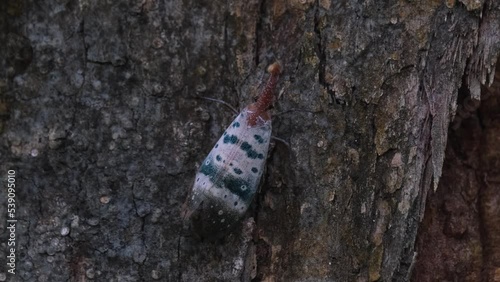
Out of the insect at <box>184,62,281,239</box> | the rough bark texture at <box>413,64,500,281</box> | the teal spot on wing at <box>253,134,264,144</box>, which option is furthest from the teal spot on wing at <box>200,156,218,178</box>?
the rough bark texture at <box>413,64,500,281</box>

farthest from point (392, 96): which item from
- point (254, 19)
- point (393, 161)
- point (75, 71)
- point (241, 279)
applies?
point (75, 71)

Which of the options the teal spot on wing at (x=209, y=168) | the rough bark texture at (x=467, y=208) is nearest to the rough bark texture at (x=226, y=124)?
the teal spot on wing at (x=209, y=168)

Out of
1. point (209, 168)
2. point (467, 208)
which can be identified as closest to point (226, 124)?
point (209, 168)

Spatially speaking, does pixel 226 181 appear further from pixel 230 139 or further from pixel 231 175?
pixel 230 139

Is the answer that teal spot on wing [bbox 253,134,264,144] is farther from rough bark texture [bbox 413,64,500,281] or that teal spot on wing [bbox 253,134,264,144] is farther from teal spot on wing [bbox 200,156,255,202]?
rough bark texture [bbox 413,64,500,281]

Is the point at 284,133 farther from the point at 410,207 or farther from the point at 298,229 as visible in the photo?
the point at 410,207

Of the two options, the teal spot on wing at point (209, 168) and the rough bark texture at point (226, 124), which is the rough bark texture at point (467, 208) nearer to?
the rough bark texture at point (226, 124)
